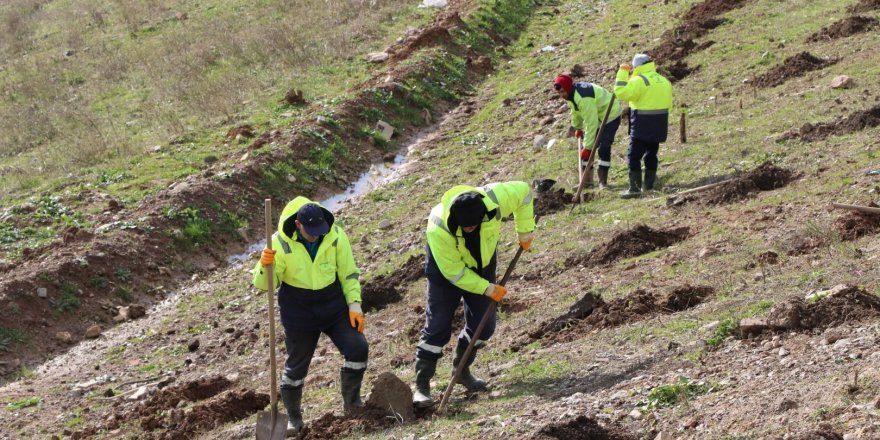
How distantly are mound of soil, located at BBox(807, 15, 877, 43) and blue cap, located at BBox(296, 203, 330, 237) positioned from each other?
1209cm

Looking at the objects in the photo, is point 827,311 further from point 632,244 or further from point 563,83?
point 563,83

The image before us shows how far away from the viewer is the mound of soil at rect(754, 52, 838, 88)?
1444cm

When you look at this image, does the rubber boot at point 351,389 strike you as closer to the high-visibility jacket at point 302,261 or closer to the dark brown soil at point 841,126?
the high-visibility jacket at point 302,261

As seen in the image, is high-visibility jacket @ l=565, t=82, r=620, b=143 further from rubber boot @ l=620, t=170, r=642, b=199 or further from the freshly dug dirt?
the freshly dug dirt

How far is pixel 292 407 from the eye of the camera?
721 centimetres

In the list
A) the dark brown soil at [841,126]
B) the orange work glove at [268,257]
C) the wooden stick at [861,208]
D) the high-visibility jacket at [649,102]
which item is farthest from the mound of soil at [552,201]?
the orange work glove at [268,257]

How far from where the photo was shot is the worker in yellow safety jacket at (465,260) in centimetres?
647

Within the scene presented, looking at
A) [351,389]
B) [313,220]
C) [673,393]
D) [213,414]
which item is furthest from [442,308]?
[213,414]

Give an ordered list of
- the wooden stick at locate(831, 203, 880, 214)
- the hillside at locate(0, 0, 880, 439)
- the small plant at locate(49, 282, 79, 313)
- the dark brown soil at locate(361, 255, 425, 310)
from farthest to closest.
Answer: the small plant at locate(49, 282, 79, 313)
the dark brown soil at locate(361, 255, 425, 310)
the wooden stick at locate(831, 203, 880, 214)
the hillside at locate(0, 0, 880, 439)

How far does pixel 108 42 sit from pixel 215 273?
601 inches

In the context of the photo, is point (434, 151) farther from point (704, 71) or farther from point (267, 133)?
point (704, 71)

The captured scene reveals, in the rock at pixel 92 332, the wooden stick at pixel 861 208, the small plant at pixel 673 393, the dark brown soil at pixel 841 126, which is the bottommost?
the rock at pixel 92 332

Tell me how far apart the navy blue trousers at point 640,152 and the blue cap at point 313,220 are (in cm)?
600

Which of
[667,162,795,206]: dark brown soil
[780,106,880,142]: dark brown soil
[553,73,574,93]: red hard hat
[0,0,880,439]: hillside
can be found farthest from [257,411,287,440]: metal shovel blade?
[780,106,880,142]: dark brown soil
